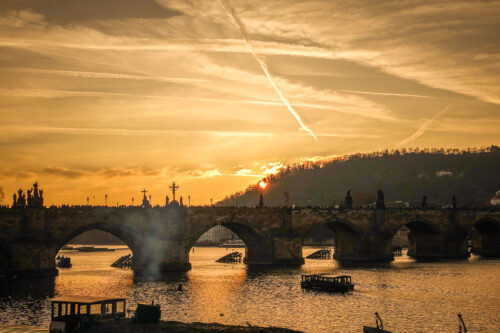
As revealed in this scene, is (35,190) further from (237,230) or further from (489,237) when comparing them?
(489,237)

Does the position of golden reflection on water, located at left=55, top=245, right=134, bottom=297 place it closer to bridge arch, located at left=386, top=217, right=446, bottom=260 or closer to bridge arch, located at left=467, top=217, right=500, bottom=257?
bridge arch, located at left=386, top=217, right=446, bottom=260

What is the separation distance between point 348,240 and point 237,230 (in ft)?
102

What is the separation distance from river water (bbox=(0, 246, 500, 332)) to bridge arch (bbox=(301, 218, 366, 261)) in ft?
64.5

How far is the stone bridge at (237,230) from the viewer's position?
9719 cm

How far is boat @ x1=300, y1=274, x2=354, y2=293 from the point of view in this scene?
87188 millimetres

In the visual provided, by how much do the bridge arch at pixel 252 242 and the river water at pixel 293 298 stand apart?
25.2 ft

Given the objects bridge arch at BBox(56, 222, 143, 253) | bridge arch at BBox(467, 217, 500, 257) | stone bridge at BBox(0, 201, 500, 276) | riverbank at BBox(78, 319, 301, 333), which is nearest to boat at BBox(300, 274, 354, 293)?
stone bridge at BBox(0, 201, 500, 276)

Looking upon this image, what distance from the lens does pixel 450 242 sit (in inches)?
5984

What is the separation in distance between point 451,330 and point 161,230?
58361mm

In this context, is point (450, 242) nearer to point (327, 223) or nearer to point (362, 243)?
point (362, 243)

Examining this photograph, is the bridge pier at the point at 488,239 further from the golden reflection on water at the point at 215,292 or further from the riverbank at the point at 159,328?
the riverbank at the point at 159,328

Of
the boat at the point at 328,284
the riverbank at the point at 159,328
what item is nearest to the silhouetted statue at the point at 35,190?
the boat at the point at 328,284

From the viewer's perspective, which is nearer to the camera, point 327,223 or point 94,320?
point 94,320

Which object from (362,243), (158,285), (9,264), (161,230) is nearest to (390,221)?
(362,243)
